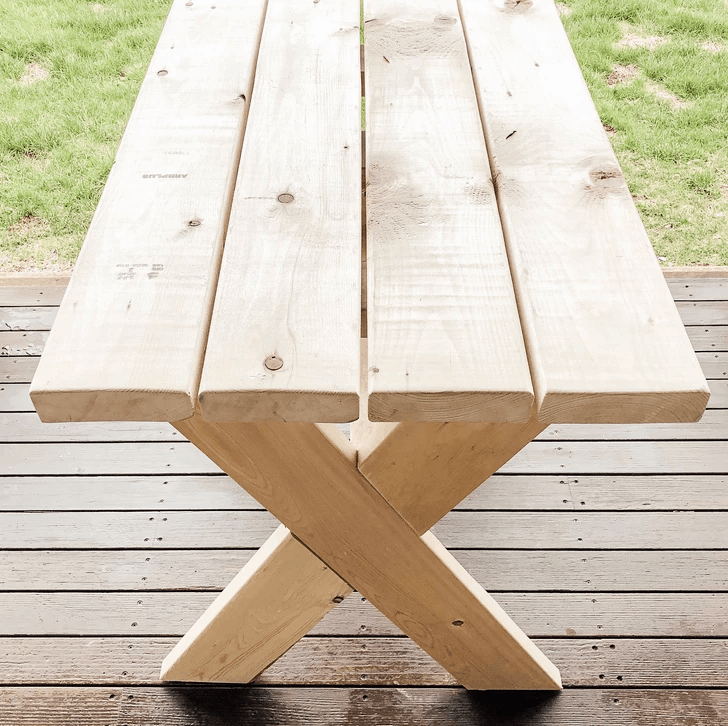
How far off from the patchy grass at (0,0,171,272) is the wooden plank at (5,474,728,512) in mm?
1006

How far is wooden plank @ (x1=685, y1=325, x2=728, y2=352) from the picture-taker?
6.84ft

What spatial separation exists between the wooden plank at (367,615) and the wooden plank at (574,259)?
2.87 feet

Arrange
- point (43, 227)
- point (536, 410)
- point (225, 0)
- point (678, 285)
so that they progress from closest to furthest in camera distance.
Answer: point (536, 410) → point (225, 0) → point (678, 285) → point (43, 227)

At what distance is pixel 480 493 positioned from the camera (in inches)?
68.7

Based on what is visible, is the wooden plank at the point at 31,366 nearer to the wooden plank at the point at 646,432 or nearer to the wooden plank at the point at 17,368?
the wooden plank at the point at 17,368

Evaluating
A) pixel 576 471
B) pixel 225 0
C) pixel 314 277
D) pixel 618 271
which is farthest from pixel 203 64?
pixel 576 471

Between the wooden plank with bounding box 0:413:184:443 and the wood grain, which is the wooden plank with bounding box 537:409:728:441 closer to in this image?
the wood grain

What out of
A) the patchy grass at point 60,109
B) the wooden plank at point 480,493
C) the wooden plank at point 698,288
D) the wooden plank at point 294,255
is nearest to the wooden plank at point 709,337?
the wooden plank at point 698,288

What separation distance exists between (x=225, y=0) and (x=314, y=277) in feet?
2.76

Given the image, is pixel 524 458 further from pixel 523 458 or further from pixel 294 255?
pixel 294 255

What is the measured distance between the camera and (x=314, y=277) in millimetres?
840

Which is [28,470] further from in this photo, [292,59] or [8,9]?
[8,9]

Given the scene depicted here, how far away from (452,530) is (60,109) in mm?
2579

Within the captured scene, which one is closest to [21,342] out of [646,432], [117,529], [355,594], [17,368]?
[17,368]
